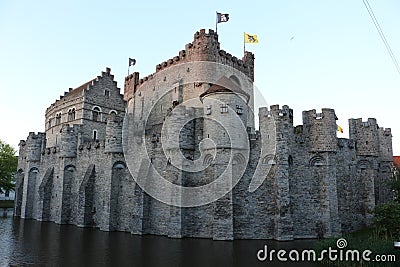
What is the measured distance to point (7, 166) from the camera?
4709cm

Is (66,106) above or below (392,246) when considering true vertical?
above

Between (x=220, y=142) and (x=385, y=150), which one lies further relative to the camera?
(x=385, y=150)

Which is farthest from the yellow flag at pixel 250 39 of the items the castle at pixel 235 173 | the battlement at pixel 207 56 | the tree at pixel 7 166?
the tree at pixel 7 166

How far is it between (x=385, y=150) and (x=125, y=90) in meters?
30.0

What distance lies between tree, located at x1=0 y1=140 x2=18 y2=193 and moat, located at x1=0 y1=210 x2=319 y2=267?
25.8 meters

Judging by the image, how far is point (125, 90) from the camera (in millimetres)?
42469

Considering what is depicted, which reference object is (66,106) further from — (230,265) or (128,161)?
(230,265)

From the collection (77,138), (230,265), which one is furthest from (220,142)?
(77,138)

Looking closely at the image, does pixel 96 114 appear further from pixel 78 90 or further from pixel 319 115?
pixel 319 115

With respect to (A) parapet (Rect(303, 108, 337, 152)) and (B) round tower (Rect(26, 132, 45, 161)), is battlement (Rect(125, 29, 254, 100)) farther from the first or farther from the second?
(B) round tower (Rect(26, 132, 45, 161))

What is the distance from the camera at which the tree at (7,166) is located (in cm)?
4597

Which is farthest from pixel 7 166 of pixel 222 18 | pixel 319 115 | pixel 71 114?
pixel 319 115

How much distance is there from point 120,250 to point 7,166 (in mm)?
38020

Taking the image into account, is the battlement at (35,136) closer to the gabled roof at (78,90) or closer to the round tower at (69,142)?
the gabled roof at (78,90)
